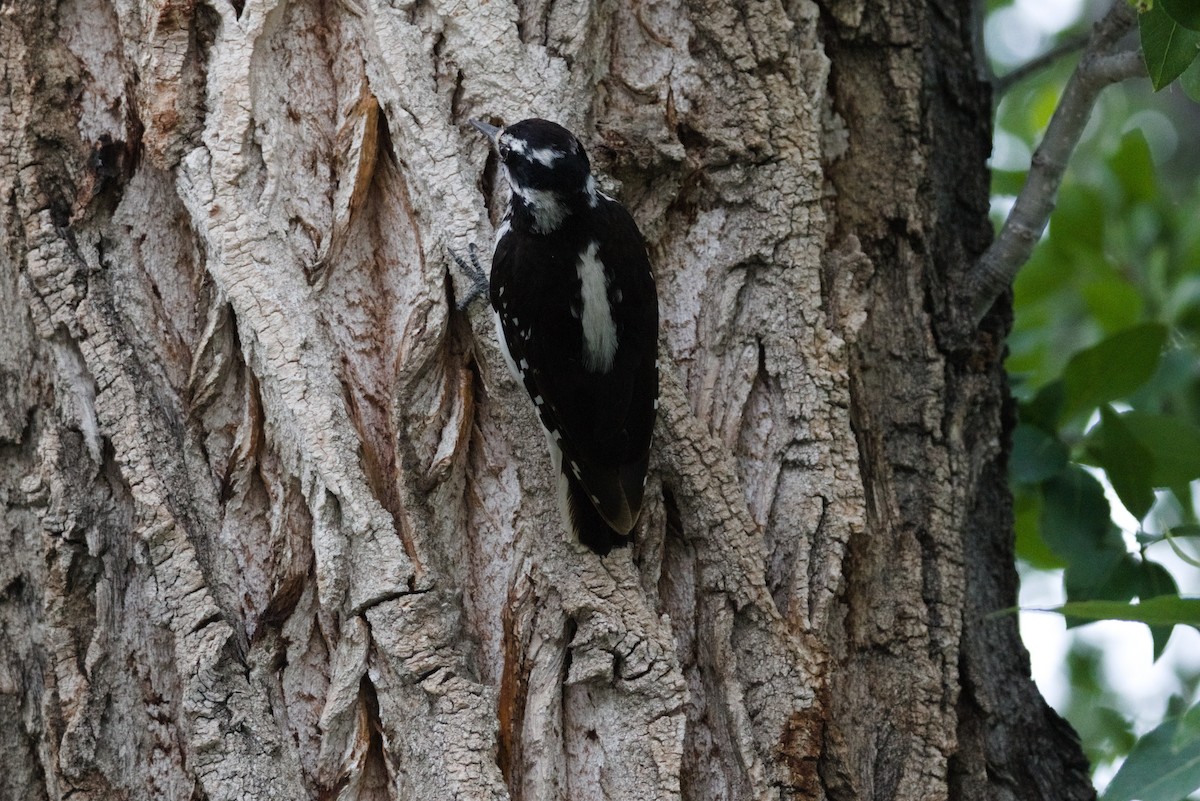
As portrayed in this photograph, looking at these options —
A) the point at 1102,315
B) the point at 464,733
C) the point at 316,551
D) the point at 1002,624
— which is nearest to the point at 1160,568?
the point at 1002,624

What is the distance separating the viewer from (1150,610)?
1.67m

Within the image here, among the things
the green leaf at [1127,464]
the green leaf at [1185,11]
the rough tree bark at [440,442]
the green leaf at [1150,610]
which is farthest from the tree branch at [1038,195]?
the green leaf at [1150,610]

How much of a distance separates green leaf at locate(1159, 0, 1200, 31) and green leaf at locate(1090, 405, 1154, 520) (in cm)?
117

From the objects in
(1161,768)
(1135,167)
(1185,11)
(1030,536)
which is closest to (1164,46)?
(1185,11)

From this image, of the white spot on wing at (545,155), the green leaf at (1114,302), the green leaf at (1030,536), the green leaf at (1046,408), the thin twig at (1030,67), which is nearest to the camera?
the white spot on wing at (545,155)

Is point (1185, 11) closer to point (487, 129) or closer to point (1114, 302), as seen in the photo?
point (487, 129)

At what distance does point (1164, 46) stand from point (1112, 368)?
126cm

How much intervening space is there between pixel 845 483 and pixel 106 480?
1.41 metres

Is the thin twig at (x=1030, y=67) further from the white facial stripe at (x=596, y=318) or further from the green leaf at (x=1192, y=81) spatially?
the white facial stripe at (x=596, y=318)

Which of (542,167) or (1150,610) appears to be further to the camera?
(542,167)

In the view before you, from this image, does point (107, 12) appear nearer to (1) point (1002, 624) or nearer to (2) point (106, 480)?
(2) point (106, 480)

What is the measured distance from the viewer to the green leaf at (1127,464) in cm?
261

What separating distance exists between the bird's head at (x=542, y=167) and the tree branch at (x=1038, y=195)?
90cm

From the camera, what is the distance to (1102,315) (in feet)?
11.9
